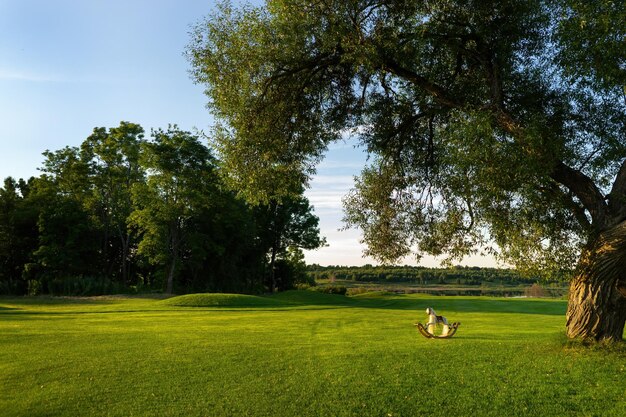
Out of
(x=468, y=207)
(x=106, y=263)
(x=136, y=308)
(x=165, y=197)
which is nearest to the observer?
(x=468, y=207)

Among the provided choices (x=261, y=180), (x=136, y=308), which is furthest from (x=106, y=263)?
(x=261, y=180)

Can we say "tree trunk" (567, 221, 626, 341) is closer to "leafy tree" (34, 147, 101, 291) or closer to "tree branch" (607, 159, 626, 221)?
"tree branch" (607, 159, 626, 221)

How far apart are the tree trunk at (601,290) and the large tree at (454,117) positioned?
31mm

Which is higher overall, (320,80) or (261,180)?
(320,80)

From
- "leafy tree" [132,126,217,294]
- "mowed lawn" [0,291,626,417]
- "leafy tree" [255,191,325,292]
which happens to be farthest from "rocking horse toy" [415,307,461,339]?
"leafy tree" [255,191,325,292]

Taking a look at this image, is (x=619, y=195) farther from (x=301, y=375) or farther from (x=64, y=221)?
(x=64, y=221)

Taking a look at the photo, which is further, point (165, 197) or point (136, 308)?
point (165, 197)

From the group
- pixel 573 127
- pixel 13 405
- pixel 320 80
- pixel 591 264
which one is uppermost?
pixel 320 80

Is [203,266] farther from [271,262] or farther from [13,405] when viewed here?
[13,405]

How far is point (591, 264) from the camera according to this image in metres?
11.6

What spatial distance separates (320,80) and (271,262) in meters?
57.9

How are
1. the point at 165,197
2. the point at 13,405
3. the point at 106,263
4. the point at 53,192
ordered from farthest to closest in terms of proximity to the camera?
the point at 106,263 → the point at 53,192 → the point at 165,197 → the point at 13,405

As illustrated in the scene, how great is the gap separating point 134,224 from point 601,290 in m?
48.2

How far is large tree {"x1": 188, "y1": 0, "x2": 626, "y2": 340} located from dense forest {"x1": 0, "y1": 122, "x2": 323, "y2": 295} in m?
31.5
